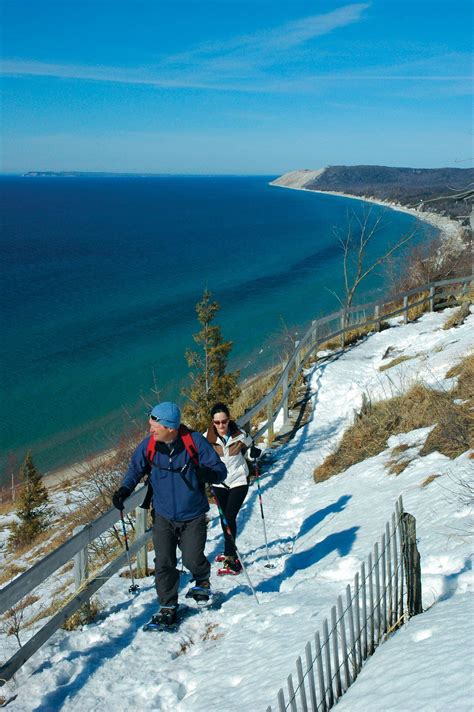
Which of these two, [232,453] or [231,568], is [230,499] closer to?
[232,453]

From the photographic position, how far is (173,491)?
201 inches

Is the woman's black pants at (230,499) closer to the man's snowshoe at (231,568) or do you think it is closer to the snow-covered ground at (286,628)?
the man's snowshoe at (231,568)

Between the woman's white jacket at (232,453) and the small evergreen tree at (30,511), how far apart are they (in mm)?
16942

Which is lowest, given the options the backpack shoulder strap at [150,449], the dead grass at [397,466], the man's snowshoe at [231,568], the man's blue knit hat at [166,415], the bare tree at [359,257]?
the man's snowshoe at [231,568]

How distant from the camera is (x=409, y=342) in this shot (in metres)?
16.7

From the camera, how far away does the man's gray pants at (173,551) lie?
201 inches

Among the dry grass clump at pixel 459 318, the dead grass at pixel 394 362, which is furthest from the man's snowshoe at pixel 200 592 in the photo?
the dry grass clump at pixel 459 318

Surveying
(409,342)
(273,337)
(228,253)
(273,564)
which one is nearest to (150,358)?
(273,337)

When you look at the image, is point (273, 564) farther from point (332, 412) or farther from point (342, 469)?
point (332, 412)

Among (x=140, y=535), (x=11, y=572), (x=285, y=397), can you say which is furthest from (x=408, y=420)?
(x=11, y=572)

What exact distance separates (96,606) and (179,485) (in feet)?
4.46

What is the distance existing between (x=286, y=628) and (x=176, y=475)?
4.64 feet

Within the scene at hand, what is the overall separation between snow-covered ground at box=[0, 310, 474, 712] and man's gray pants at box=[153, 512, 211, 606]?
1.03 feet

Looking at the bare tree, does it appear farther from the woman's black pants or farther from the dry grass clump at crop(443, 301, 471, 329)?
the woman's black pants
